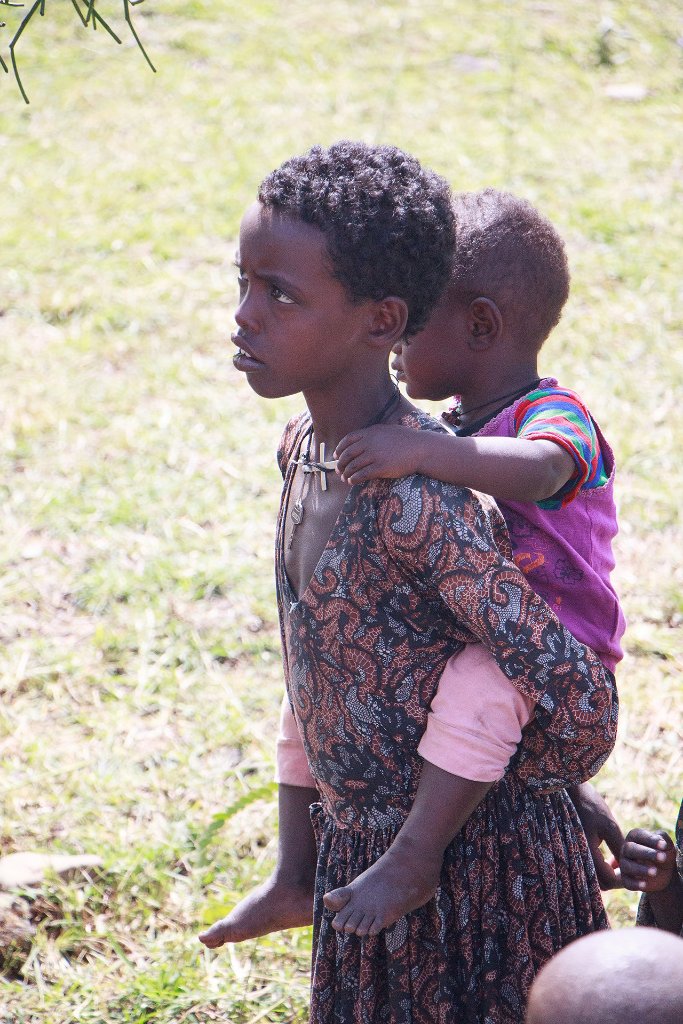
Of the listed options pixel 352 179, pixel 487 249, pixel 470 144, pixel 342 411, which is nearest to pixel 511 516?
pixel 342 411

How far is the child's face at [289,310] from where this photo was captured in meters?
1.61

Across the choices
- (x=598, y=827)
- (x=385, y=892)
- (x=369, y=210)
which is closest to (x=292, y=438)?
(x=369, y=210)

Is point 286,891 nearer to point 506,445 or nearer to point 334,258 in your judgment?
point 506,445

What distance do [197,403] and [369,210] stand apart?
3.48 meters

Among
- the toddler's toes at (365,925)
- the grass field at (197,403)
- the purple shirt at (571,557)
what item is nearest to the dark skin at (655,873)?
the purple shirt at (571,557)

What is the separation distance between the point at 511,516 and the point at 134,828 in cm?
157

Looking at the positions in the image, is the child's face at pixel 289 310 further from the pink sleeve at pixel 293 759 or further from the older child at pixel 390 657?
the pink sleeve at pixel 293 759

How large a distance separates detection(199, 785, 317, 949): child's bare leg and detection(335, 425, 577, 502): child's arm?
73cm

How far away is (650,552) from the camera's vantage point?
404 cm

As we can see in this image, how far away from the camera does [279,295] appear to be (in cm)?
164

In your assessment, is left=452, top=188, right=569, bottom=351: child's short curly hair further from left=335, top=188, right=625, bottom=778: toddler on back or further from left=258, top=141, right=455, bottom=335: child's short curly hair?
left=258, top=141, right=455, bottom=335: child's short curly hair

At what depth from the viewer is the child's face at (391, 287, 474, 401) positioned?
1900mm

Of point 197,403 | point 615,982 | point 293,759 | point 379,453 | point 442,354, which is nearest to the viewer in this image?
point 615,982

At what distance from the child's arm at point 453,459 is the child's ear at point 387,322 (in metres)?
0.15
